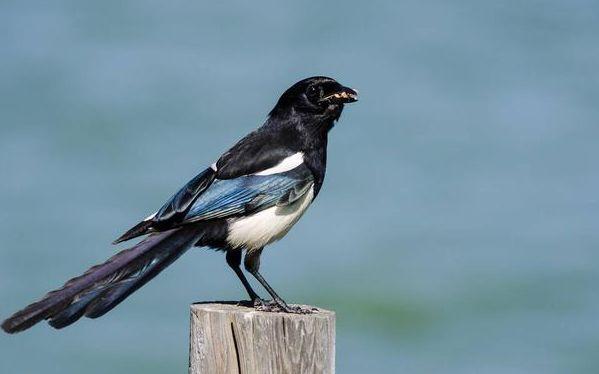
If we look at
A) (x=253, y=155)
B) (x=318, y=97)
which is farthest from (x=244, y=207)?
(x=318, y=97)

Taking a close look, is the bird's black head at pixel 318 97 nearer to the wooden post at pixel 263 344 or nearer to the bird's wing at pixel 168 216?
the bird's wing at pixel 168 216

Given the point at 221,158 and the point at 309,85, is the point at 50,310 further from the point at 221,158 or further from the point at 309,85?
the point at 309,85

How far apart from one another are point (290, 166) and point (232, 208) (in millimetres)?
303

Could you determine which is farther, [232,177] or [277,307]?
[232,177]

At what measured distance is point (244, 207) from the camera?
148 inches

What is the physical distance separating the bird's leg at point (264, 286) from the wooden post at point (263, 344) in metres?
0.27

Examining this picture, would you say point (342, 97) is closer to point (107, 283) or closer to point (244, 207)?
point (244, 207)

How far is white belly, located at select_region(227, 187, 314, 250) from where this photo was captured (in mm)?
3773

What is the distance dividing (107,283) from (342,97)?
4.17 ft

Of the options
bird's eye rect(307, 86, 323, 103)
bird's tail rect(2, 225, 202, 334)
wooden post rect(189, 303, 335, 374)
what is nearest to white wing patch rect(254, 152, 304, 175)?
bird's eye rect(307, 86, 323, 103)

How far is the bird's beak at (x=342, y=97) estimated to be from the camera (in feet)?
13.4

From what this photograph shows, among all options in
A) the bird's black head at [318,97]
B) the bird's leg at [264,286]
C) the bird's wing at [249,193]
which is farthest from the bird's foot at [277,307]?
the bird's black head at [318,97]

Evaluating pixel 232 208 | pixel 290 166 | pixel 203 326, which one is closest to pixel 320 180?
pixel 290 166

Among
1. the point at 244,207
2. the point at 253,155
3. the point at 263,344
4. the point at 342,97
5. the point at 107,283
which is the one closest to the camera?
the point at 263,344
